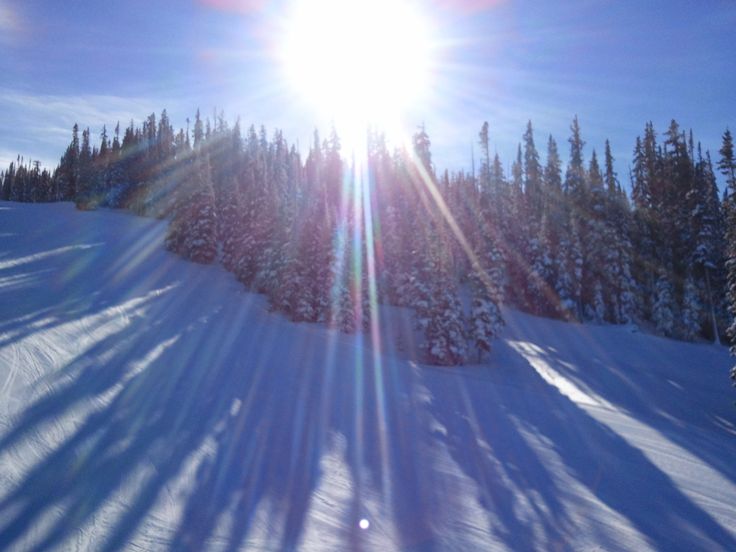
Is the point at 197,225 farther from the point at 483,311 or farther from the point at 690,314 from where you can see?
the point at 690,314

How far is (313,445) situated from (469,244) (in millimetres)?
34478

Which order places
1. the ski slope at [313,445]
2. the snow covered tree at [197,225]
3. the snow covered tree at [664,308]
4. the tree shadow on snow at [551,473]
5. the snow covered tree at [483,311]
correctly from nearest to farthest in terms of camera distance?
the ski slope at [313,445]
the tree shadow on snow at [551,473]
the snow covered tree at [483,311]
the snow covered tree at [664,308]
the snow covered tree at [197,225]

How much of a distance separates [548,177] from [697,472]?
2198 inches

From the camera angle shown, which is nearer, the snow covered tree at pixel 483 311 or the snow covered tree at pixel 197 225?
the snow covered tree at pixel 483 311

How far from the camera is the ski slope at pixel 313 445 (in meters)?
7.71

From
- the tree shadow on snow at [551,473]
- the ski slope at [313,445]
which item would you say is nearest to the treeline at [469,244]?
the ski slope at [313,445]

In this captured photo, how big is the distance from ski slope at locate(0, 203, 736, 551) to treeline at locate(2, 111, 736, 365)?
5.69m

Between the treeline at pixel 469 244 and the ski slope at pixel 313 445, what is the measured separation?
5.69m

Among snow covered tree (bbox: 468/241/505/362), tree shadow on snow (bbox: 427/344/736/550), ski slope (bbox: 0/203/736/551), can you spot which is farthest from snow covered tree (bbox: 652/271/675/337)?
tree shadow on snow (bbox: 427/344/736/550)

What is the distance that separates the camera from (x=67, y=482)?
8008 mm

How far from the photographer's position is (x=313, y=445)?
1166cm

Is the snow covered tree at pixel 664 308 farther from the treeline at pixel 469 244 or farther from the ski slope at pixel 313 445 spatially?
the ski slope at pixel 313 445

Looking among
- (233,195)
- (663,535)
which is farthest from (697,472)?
(233,195)

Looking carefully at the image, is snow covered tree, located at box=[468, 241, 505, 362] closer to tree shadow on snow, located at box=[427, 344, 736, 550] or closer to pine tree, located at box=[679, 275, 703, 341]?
tree shadow on snow, located at box=[427, 344, 736, 550]
